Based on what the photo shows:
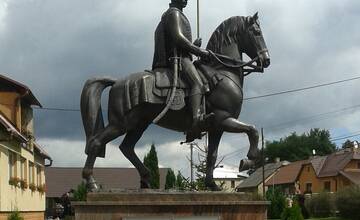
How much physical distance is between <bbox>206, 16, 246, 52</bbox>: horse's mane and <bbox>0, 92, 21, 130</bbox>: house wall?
79.2 ft

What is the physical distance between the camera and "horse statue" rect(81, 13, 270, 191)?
9922mm

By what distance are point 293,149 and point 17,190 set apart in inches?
3643

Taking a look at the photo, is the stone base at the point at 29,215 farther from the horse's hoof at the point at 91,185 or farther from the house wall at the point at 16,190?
the horse's hoof at the point at 91,185

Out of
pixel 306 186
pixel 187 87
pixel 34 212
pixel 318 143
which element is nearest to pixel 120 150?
pixel 187 87

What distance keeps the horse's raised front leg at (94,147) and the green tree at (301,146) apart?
353ft

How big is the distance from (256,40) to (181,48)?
3.76ft

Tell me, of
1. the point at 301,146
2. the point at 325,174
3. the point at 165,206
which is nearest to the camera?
the point at 165,206

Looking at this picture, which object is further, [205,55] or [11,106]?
[11,106]

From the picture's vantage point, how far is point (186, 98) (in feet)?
32.6

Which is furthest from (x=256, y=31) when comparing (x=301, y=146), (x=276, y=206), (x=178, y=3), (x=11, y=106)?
(x=301, y=146)

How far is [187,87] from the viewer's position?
993cm

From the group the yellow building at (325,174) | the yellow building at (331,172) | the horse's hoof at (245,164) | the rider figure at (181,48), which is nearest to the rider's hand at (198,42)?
the rider figure at (181,48)

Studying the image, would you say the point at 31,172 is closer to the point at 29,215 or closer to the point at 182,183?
the point at 29,215

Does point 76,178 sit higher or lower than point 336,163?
lower
